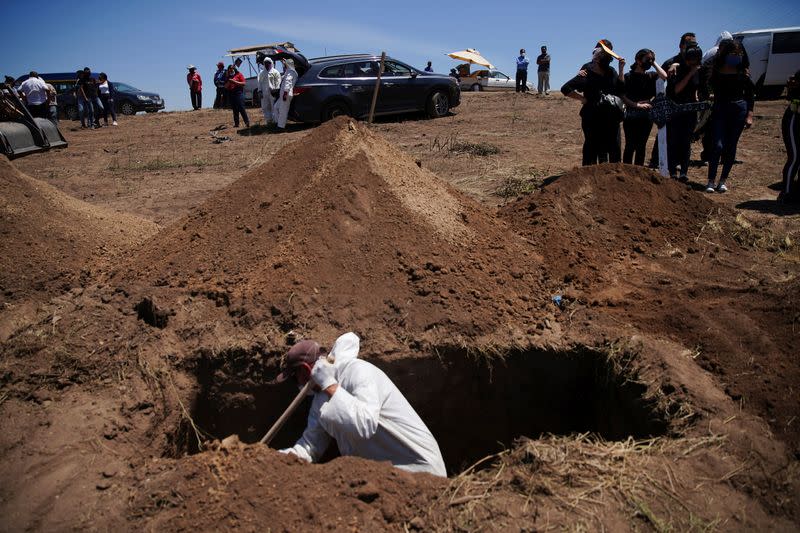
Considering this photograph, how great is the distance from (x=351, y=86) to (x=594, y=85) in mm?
6406

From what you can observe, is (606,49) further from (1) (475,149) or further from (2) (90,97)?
(2) (90,97)

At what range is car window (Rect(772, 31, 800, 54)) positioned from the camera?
1366 cm

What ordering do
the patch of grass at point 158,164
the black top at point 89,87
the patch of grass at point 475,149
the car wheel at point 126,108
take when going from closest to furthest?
the patch of grass at point 475,149
the patch of grass at point 158,164
the black top at point 89,87
the car wheel at point 126,108

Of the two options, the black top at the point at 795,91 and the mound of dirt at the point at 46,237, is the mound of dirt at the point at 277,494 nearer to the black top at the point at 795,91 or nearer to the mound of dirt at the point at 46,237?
the mound of dirt at the point at 46,237

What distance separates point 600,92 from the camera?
6.51 meters

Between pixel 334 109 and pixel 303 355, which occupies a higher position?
pixel 334 109

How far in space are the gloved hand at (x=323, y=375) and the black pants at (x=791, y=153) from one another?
21.0 feet

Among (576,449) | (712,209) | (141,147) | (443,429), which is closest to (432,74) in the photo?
(141,147)

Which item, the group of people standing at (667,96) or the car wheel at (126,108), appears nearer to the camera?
the group of people standing at (667,96)

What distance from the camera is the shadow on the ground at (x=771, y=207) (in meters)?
6.39

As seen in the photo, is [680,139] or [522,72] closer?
[680,139]

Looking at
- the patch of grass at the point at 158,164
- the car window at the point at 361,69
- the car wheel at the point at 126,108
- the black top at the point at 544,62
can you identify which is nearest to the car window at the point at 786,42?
the black top at the point at 544,62

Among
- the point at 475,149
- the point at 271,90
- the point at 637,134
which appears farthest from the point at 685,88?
the point at 271,90

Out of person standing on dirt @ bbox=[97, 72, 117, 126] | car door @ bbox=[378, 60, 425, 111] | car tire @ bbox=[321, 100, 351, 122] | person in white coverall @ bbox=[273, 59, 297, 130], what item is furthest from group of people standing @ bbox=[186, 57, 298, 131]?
person standing on dirt @ bbox=[97, 72, 117, 126]
